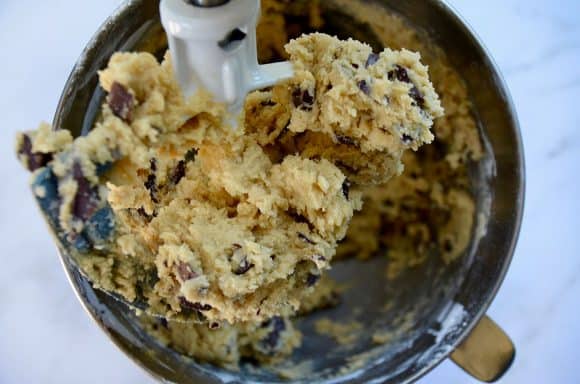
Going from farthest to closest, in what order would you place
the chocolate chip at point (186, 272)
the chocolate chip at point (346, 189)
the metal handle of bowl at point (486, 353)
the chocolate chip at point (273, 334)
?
1. the chocolate chip at point (273, 334)
2. the metal handle of bowl at point (486, 353)
3. the chocolate chip at point (346, 189)
4. the chocolate chip at point (186, 272)

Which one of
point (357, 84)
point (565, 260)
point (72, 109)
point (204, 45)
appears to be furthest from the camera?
point (565, 260)

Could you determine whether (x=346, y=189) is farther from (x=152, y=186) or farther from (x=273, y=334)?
(x=273, y=334)

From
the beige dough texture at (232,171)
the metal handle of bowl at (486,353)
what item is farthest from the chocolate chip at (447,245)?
the metal handle of bowl at (486,353)

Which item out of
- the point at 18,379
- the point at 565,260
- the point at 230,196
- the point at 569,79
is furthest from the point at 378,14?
the point at 18,379

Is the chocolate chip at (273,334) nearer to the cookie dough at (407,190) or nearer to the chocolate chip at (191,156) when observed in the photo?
the cookie dough at (407,190)

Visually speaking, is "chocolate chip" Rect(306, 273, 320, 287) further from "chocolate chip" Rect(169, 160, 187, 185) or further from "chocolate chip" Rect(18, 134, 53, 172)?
"chocolate chip" Rect(18, 134, 53, 172)

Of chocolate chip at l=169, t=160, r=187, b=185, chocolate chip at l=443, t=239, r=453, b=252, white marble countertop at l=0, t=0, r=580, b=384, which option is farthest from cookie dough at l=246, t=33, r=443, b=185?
white marble countertop at l=0, t=0, r=580, b=384

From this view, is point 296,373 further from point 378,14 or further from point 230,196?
point 378,14
